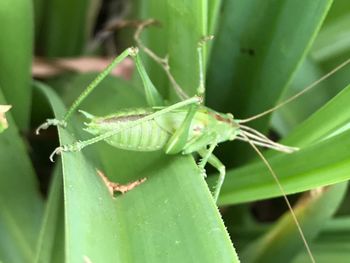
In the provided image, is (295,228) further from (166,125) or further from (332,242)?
(166,125)

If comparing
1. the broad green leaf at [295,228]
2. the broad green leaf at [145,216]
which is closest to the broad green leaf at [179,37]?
the broad green leaf at [145,216]

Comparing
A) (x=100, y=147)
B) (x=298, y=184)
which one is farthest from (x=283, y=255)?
(x=100, y=147)

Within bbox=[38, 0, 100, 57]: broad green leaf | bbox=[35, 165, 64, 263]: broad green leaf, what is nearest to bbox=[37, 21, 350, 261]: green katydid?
bbox=[35, 165, 64, 263]: broad green leaf

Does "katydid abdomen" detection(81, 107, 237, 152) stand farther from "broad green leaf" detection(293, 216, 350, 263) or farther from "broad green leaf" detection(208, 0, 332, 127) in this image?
"broad green leaf" detection(293, 216, 350, 263)

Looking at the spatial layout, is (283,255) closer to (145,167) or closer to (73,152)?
(145,167)

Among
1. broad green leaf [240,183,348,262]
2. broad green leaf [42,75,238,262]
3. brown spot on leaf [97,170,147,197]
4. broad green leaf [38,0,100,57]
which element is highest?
broad green leaf [38,0,100,57]

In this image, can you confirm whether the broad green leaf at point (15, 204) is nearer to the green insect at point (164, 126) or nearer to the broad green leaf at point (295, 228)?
the green insect at point (164, 126)
